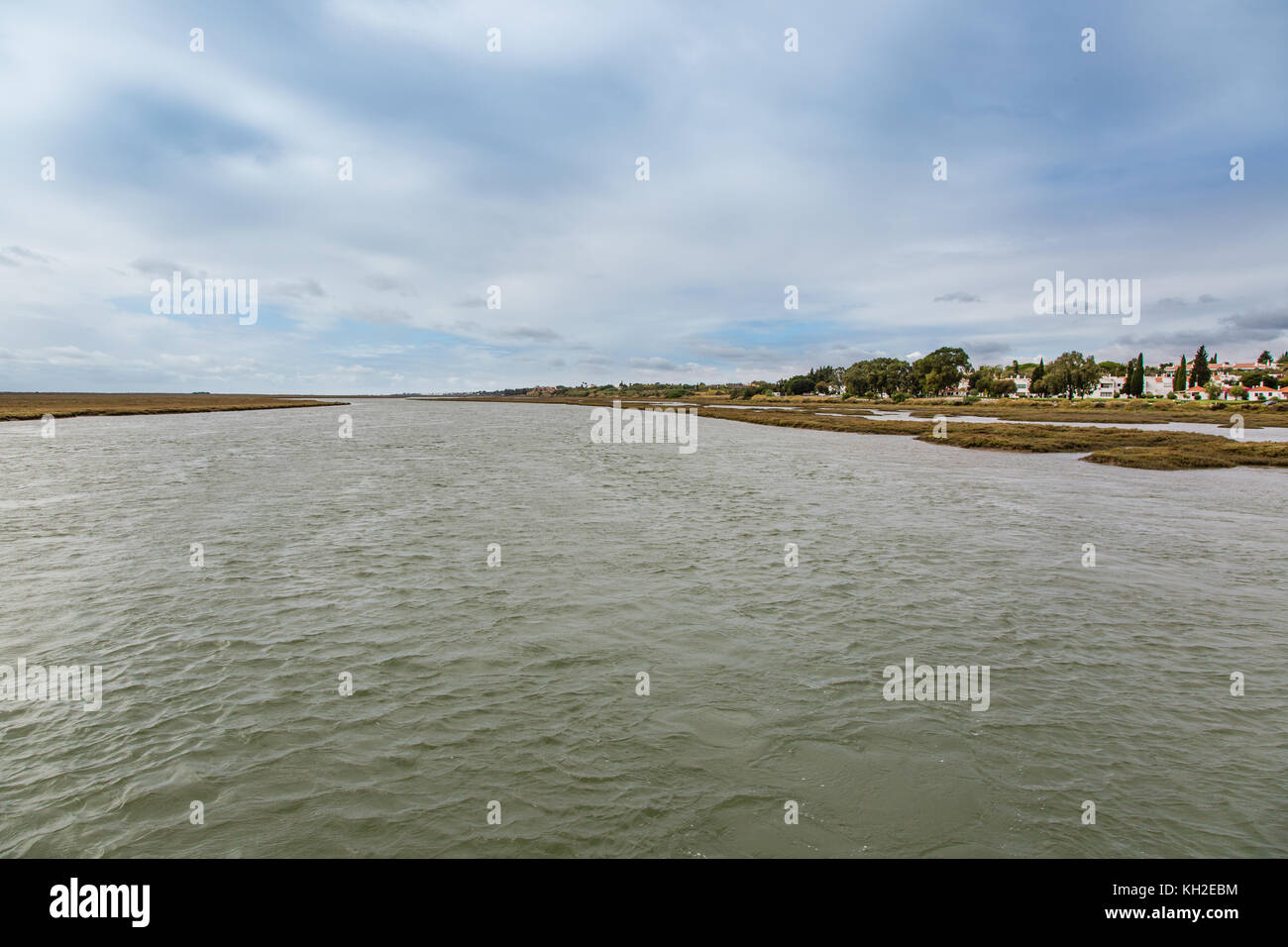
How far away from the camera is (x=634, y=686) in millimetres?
12172

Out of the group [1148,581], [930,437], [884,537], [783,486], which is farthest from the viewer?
[930,437]

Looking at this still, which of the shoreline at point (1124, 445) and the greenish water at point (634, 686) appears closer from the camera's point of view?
the greenish water at point (634, 686)

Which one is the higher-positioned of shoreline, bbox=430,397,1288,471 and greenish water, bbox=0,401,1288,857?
shoreline, bbox=430,397,1288,471

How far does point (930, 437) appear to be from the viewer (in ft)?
264

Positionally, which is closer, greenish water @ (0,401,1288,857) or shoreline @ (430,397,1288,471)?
greenish water @ (0,401,1288,857)

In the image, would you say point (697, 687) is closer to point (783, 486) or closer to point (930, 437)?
point (783, 486)

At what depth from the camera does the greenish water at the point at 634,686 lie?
27.1 feet

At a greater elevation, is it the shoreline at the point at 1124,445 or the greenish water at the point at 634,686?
the shoreline at the point at 1124,445

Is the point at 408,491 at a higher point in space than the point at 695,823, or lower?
higher

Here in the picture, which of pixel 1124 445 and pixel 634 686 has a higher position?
pixel 1124 445

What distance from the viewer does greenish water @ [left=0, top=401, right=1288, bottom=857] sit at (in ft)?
27.1

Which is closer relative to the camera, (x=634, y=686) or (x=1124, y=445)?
(x=634, y=686)
